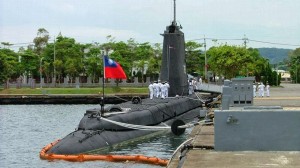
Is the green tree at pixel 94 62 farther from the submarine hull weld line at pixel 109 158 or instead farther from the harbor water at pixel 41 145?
the submarine hull weld line at pixel 109 158

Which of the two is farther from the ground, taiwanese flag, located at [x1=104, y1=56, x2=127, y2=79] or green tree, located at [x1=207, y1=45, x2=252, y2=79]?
green tree, located at [x1=207, y1=45, x2=252, y2=79]

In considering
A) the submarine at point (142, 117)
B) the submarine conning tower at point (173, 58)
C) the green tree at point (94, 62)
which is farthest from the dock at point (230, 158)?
the green tree at point (94, 62)

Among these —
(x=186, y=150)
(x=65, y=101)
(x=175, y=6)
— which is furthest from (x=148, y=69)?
(x=186, y=150)

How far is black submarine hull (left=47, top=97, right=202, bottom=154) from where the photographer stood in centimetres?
1973

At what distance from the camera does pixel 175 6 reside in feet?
131

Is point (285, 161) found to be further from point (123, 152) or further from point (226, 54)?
point (226, 54)

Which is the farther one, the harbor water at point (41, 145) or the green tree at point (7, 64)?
the green tree at point (7, 64)

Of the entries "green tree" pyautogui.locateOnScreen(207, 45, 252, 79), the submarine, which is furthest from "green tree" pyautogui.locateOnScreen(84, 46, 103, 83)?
the submarine

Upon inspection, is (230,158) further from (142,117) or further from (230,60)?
(230,60)

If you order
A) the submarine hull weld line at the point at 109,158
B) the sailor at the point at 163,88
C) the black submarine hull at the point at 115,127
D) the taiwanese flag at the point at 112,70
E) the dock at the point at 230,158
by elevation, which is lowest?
the submarine hull weld line at the point at 109,158

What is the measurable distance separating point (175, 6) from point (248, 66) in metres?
58.6

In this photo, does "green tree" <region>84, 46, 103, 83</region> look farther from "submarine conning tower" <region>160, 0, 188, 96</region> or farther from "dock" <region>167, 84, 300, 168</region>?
"dock" <region>167, 84, 300, 168</region>

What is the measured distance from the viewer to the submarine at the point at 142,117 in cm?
2028

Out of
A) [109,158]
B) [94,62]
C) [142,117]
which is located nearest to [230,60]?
[94,62]
